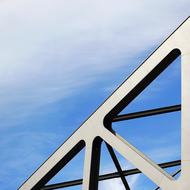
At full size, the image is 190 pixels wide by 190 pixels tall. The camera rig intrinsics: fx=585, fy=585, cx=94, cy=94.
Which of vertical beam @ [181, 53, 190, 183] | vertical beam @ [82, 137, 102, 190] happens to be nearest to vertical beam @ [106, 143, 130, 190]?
vertical beam @ [82, 137, 102, 190]

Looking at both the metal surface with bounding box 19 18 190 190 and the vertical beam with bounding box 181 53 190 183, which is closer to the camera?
the vertical beam with bounding box 181 53 190 183

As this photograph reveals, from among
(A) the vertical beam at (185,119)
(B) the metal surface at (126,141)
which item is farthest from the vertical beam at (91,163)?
(A) the vertical beam at (185,119)

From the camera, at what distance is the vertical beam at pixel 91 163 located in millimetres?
18703

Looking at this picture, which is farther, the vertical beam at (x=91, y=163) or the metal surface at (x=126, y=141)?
the vertical beam at (x=91, y=163)

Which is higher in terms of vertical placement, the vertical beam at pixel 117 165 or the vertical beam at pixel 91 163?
the vertical beam at pixel 117 165

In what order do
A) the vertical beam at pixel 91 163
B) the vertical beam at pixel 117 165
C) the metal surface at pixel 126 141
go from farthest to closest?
the vertical beam at pixel 117 165 → the vertical beam at pixel 91 163 → the metal surface at pixel 126 141

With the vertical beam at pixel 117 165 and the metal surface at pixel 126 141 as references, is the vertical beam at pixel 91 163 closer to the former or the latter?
the metal surface at pixel 126 141

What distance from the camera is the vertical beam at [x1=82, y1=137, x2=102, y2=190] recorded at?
18.7 metres

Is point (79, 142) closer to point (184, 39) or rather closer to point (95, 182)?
point (95, 182)

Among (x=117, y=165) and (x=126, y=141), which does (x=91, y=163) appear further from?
(x=117, y=165)

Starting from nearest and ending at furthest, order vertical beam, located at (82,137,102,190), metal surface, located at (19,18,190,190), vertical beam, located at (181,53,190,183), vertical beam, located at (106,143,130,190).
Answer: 1. vertical beam, located at (181,53,190,183)
2. metal surface, located at (19,18,190,190)
3. vertical beam, located at (82,137,102,190)
4. vertical beam, located at (106,143,130,190)

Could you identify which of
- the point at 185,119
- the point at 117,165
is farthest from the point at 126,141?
the point at 117,165

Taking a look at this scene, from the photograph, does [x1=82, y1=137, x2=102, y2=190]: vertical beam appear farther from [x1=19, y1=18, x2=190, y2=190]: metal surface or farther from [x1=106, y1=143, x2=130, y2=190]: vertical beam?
[x1=106, y1=143, x2=130, y2=190]: vertical beam

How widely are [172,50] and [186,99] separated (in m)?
1.64
